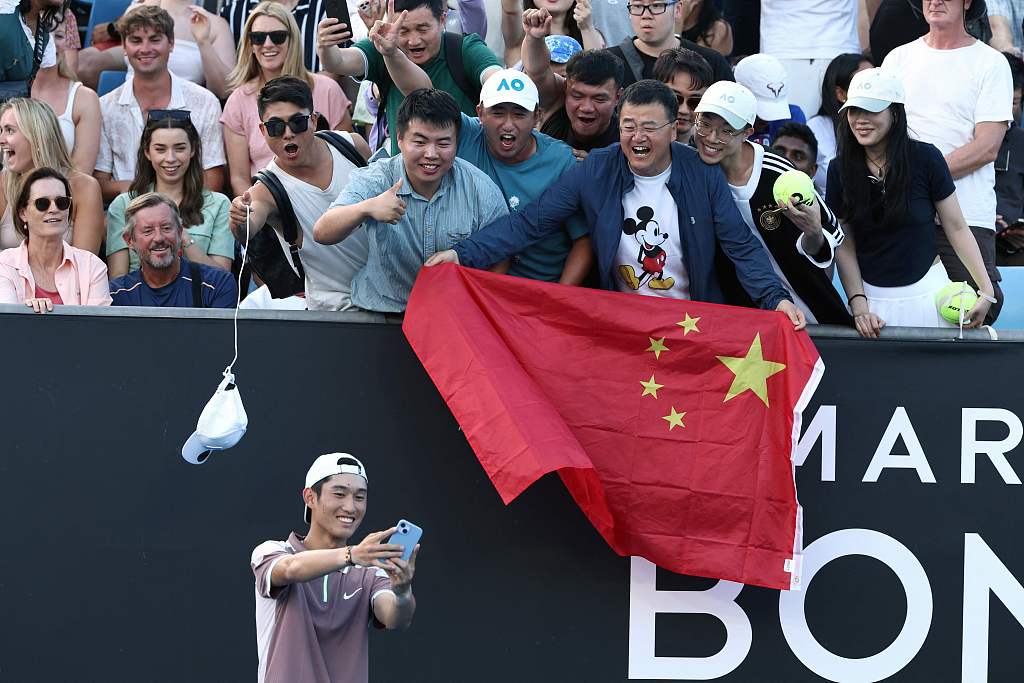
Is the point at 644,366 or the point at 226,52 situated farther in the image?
the point at 226,52

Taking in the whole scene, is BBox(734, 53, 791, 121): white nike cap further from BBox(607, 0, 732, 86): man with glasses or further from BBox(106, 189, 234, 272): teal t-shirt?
BBox(106, 189, 234, 272): teal t-shirt

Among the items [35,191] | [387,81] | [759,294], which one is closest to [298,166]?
Result: [387,81]

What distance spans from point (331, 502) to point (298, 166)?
84.4 inches

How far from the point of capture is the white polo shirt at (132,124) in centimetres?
903

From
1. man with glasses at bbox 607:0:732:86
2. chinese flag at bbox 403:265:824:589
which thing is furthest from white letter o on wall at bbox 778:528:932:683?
man with glasses at bbox 607:0:732:86

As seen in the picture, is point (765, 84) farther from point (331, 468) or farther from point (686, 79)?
point (331, 468)

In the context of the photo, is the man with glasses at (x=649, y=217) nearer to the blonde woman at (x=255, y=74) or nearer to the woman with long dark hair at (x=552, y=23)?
the woman with long dark hair at (x=552, y=23)

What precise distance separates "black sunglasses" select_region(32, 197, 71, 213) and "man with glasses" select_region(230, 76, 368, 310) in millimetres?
1129

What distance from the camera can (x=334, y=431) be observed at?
6.75 metres

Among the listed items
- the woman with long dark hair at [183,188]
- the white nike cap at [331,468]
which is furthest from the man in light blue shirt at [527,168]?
the woman with long dark hair at [183,188]

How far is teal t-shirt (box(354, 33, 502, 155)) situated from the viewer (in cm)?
761

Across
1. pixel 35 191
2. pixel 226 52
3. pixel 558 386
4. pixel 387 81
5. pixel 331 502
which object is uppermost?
pixel 226 52

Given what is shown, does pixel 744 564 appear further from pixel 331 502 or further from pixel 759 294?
pixel 331 502

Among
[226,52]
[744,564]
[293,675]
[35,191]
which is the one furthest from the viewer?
[226,52]
